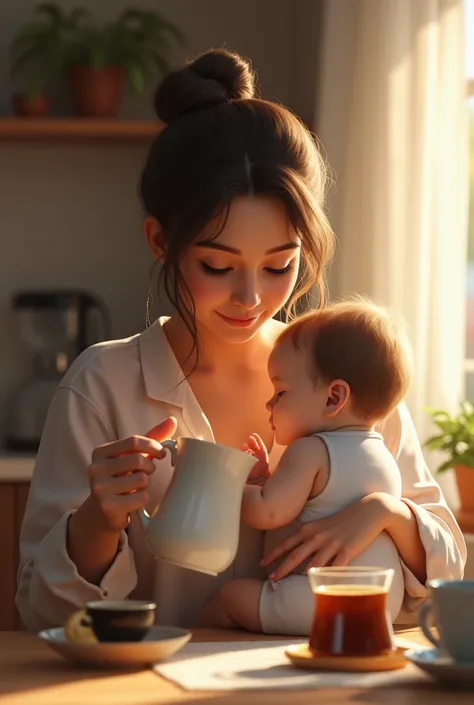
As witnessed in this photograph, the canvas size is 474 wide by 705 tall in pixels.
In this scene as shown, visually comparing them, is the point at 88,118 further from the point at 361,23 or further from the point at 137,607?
the point at 137,607

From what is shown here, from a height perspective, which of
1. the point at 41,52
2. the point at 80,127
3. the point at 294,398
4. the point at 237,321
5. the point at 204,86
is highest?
the point at 41,52

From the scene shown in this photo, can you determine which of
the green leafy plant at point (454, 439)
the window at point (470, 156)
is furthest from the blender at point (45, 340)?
the green leafy plant at point (454, 439)

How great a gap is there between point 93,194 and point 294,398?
2.56 meters

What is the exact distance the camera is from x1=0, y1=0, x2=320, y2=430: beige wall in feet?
13.4

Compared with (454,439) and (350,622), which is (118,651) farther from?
(454,439)

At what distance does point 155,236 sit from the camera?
183cm

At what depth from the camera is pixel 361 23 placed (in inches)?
126

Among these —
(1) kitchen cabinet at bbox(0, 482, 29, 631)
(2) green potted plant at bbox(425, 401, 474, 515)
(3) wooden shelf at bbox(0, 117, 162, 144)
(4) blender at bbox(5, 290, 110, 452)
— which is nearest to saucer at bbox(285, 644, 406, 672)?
(2) green potted plant at bbox(425, 401, 474, 515)

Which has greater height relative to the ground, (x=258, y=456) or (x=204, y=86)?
(x=204, y=86)

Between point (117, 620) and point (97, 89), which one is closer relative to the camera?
point (117, 620)

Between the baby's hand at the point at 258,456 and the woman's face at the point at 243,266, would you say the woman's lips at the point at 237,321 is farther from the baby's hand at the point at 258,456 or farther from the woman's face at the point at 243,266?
the baby's hand at the point at 258,456

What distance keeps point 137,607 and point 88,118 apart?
287 centimetres

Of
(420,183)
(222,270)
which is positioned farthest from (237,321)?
(420,183)

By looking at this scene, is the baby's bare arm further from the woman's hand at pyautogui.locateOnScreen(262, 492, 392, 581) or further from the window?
the window
